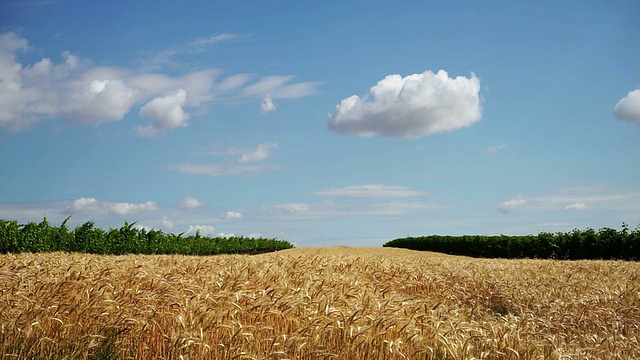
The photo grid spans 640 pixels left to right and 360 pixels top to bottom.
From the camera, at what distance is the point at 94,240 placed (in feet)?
78.9

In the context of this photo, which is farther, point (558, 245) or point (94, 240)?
point (558, 245)

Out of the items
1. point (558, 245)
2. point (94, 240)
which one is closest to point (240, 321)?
point (94, 240)

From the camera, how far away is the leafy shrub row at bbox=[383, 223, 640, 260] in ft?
86.1

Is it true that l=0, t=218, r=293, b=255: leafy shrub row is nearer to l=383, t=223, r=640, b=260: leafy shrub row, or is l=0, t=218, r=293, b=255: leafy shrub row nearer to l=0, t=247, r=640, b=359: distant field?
l=0, t=247, r=640, b=359: distant field

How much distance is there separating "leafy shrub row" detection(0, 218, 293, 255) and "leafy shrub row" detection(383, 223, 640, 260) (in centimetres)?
1788

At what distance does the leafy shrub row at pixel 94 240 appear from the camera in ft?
66.3

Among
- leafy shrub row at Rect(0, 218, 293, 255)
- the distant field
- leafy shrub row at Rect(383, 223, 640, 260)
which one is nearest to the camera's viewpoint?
the distant field

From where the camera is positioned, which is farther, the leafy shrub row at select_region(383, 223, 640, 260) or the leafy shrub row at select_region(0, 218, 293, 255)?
A: the leafy shrub row at select_region(383, 223, 640, 260)

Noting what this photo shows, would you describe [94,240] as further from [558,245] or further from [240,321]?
[558,245]

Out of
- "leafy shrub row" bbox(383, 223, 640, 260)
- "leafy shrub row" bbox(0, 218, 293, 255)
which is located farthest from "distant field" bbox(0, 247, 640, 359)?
"leafy shrub row" bbox(383, 223, 640, 260)

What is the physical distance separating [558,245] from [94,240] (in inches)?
931

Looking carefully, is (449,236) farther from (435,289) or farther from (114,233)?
(435,289)

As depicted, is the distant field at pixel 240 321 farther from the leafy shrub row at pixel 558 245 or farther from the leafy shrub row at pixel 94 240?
the leafy shrub row at pixel 558 245

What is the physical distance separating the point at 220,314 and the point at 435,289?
701 cm
